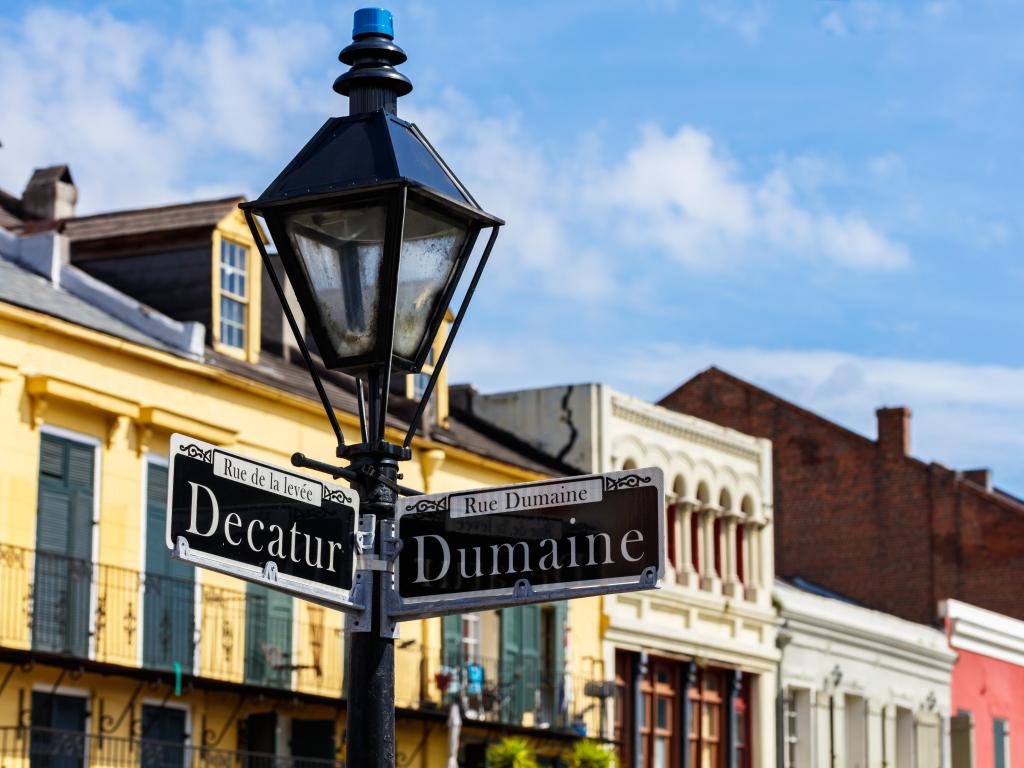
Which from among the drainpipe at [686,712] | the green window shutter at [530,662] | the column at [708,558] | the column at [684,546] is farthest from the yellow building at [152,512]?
the column at [708,558]

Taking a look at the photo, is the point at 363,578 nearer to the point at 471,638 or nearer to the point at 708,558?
the point at 471,638

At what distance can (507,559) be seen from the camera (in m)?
5.90

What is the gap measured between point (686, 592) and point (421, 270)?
29.2 metres

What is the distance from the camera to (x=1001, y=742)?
43594 millimetres

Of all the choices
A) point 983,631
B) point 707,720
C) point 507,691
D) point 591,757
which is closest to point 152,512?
point 507,691

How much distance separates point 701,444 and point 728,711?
4.47 metres

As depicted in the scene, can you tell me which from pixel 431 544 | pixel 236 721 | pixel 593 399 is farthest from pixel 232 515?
pixel 593 399

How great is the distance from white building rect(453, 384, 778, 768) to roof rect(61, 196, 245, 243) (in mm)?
8757

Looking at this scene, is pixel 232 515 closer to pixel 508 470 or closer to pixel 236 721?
pixel 236 721

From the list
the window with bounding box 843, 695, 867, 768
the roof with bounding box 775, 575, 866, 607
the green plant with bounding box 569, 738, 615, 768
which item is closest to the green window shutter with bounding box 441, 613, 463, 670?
the green plant with bounding box 569, 738, 615, 768

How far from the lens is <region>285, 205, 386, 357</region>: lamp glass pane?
595cm

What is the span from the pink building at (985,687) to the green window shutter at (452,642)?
1560 cm

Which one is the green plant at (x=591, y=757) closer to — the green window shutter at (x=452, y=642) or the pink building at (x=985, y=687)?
the green window shutter at (x=452, y=642)

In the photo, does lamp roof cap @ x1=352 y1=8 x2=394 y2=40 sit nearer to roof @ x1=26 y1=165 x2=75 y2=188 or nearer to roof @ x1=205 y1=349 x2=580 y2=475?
roof @ x1=205 y1=349 x2=580 y2=475
